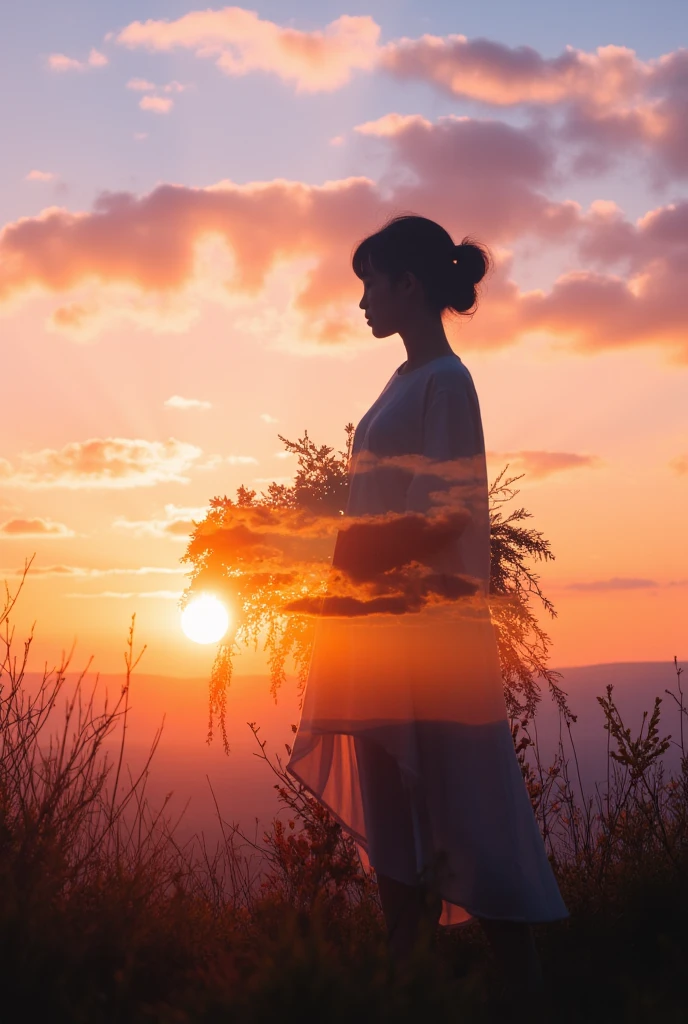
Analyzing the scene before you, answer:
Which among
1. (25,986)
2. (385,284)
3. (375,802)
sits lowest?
Result: (25,986)

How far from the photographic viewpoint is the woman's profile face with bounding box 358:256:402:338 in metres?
2.65

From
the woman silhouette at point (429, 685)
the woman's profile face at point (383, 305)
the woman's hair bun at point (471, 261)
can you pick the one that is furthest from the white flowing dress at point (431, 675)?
the woman's hair bun at point (471, 261)

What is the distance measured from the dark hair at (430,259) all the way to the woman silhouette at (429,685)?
→ 0.31 metres

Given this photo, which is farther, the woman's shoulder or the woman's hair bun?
the woman's hair bun

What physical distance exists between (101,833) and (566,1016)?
1640 millimetres

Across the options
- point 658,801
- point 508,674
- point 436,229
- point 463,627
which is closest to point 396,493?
point 463,627

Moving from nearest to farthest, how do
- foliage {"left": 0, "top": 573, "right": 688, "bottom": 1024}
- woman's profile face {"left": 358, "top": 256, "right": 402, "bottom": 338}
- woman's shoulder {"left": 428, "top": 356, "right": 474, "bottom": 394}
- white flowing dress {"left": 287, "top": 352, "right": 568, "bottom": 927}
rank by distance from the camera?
foliage {"left": 0, "top": 573, "right": 688, "bottom": 1024}
white flowing dress {"left": 287, "top": 352, "right": 568, "bottom": 927}
woman's shoulder {"left": 428, "top": 356, "right": 474, "bottom": 394}
woman's profile face {"left": 358, "top": 256, "right": 402, "bottom": 338}

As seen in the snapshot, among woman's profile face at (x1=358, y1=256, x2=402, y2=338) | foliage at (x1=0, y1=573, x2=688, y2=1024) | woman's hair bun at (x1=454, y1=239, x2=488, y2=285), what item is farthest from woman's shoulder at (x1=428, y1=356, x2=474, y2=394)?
foliage at (x1=0, y1=573, x2=688, y2=1024)

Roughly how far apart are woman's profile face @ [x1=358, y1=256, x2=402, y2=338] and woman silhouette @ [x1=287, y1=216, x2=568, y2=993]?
0.20 m

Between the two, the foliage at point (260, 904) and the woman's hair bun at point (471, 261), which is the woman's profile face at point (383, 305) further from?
the foliage at point (260, 904)

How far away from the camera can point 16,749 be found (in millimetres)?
3340

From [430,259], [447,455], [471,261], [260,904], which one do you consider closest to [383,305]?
[430,259]

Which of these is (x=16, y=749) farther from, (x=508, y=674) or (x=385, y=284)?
(x=508, y=674)

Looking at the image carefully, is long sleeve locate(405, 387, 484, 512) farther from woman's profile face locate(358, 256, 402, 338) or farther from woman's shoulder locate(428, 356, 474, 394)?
woman's profile face locate(358, 256, 402, 338)
